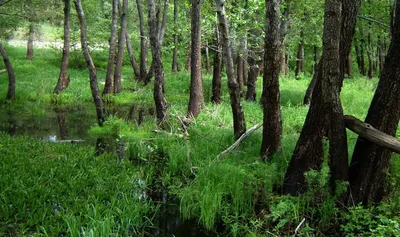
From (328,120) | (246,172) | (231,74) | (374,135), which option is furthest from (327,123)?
(231,74)

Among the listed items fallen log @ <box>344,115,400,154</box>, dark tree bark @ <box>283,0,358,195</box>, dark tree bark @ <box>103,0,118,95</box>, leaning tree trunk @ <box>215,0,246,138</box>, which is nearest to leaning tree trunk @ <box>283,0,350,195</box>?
dark tree bark @ <box>283,0,358,195</box>

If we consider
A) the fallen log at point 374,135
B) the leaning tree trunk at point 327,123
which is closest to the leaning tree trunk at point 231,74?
the leaning tree trunk at point 327,123

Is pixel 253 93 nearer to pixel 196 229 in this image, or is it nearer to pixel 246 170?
pixel 246 170

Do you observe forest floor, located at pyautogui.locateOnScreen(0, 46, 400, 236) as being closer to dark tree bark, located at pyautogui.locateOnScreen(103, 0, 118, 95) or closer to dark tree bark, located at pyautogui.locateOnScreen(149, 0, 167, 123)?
dark tree bark, located at pyautogui.locateOnScreen(149, 0, 167, 123)

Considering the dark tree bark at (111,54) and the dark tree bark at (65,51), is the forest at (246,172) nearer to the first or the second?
the dark tree bark at (111,54)

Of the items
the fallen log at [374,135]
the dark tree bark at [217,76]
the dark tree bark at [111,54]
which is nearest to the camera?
the fallen log at [374,135]

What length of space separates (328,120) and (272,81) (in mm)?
1634

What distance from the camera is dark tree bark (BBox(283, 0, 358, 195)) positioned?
5.66m

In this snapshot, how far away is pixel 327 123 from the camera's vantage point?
6207 mm

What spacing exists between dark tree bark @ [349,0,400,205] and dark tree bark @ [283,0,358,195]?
0.32 m

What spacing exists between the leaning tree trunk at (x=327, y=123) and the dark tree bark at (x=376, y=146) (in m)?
0.33

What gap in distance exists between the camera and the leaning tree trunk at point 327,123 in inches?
223

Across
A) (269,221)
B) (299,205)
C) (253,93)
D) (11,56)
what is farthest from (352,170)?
(11,56)

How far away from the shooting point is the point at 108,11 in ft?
124
